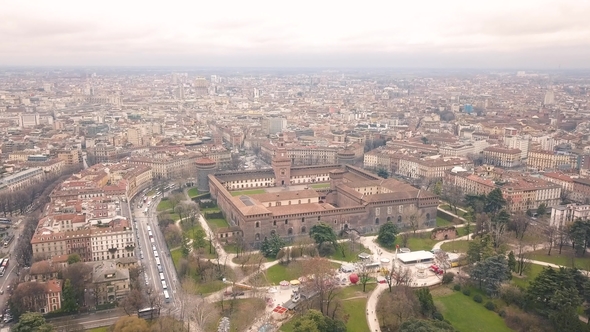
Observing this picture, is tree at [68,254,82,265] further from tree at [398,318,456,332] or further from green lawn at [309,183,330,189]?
green lawn at [309,183,330,189]

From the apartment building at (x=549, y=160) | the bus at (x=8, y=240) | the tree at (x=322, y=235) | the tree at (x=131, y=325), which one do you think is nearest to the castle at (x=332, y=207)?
the tree at (x=322, y=235)

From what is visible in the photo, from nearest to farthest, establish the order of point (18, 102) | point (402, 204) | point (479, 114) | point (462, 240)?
point (462, 240) < point (402, 204) < point (479, 114) < point (18, 102)

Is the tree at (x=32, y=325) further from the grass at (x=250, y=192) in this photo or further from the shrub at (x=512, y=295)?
the grass at (x=250, y=192)

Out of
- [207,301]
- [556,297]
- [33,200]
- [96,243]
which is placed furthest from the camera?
[33,200]

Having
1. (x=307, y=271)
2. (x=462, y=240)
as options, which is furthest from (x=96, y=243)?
(x=462, y=240)

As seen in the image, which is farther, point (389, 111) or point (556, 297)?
point (389, 111)

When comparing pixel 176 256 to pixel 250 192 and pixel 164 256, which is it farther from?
pixel 250 192

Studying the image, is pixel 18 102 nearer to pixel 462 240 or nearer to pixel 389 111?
pixel 389 111

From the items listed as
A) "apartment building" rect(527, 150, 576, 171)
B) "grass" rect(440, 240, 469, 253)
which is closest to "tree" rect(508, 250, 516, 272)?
"grass" rect(440, 240, 469, 253)
